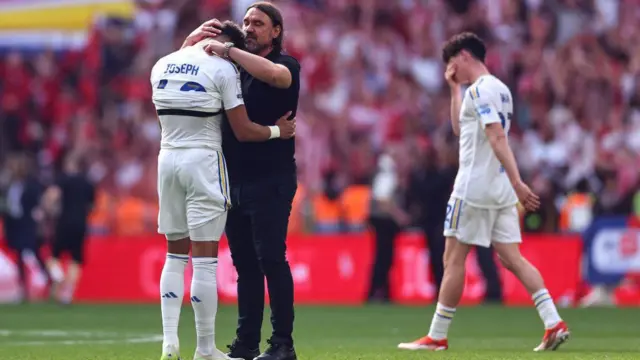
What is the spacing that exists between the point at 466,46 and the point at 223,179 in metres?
3.55

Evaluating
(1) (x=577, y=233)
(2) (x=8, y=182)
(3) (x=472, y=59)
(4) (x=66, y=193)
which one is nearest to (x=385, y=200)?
(1) (x=577, y=233)

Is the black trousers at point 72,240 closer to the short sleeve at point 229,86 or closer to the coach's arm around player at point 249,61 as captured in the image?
the coach's arm around player at point 249,61

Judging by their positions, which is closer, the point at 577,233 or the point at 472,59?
the point at 472,59

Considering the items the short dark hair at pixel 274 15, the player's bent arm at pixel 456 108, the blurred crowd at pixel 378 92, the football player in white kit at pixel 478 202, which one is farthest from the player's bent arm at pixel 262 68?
the blurred crowd at pixel 378 92

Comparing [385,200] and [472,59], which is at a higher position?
[472,59]

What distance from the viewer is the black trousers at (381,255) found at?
2195 cm

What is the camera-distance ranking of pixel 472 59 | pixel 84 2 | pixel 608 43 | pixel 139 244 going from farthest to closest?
pixel 84 2
pixel 608 43
pixel 139 244
pixel 472 59

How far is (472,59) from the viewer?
12.1 m

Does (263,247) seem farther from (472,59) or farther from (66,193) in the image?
(66,193)

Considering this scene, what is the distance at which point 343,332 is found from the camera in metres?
15.4

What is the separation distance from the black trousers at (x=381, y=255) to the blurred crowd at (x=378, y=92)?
1.07 meters

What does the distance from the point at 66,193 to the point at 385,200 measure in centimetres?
526

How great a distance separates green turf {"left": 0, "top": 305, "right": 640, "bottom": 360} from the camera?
11.4 metres

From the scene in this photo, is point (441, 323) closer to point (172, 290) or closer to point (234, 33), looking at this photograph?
point (172, 290)
